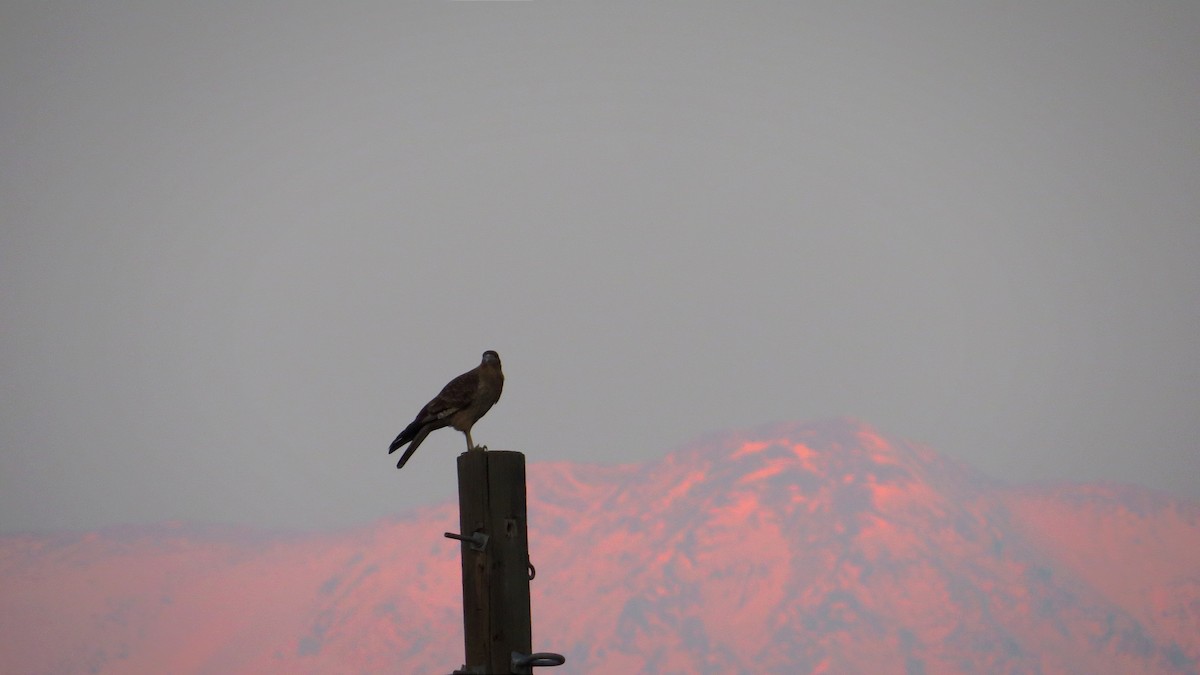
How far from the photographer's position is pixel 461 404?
7.89 m

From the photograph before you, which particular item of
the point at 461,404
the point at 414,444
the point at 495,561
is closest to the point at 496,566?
the point at 495,561

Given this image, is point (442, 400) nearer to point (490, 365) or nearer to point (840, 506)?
point (490, 365)

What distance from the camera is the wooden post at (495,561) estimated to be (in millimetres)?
5539

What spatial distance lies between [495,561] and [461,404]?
2.43 metres

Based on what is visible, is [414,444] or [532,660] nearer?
[532,660]

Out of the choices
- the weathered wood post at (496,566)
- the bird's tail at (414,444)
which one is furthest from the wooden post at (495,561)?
the bird's tail at (414,444)

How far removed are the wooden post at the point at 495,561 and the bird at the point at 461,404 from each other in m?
1.54

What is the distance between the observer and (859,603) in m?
71.4

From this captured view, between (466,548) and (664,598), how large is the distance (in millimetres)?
69041

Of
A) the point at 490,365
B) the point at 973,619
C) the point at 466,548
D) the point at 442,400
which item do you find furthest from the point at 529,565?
the point at 973,619

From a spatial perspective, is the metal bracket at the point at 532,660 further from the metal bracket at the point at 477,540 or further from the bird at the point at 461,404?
the bird at the point at 461,404

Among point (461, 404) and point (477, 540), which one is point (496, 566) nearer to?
point (477, 540)

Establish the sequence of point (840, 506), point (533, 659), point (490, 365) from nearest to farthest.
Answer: point (533, 659) < point (490, 365) < point (840, 506)

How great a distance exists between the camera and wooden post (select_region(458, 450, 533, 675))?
5539 millimetres
